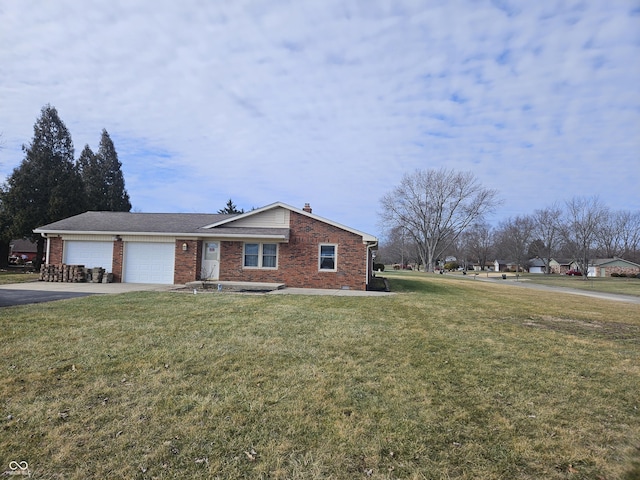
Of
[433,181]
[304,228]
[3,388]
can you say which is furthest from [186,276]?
[433,181]

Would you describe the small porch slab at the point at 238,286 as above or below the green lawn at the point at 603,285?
above

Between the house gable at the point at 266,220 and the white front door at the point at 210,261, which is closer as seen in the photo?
the house gable at the point at 266,220

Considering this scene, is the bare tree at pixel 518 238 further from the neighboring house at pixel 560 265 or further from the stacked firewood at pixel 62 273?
the stacked firewood at pixel 62 273

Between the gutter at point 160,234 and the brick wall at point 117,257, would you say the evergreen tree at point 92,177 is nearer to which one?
the gutter at point 160,234

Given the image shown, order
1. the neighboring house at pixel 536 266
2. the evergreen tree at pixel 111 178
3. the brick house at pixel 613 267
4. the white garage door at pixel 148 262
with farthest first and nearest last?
1. the neighboring house at pixel 536 266
2. the brick house at pixel 613 267
3. the evergreen tree at pixel 111 178
4. the white garage door at pixel 148 262

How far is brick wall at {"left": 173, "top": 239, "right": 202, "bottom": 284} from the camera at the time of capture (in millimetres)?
17438

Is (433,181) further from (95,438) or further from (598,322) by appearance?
(95,438)

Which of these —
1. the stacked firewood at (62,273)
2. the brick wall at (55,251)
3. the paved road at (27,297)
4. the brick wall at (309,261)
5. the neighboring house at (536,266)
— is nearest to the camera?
the paved road at (27,297)

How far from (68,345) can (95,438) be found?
127 inches

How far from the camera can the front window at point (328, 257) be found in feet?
56.7

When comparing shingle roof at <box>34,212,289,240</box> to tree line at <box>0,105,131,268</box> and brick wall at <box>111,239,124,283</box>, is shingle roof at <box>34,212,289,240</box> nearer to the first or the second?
brick wall at <box>111,239,124,283</box>

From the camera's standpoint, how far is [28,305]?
30.9 feet

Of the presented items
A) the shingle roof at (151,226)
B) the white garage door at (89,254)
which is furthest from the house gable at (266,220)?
the white garage door at (89,254)

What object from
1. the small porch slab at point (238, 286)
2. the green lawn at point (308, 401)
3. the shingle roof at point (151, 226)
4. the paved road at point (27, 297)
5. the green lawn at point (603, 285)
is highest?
the shingle roof at point (151, 226)
